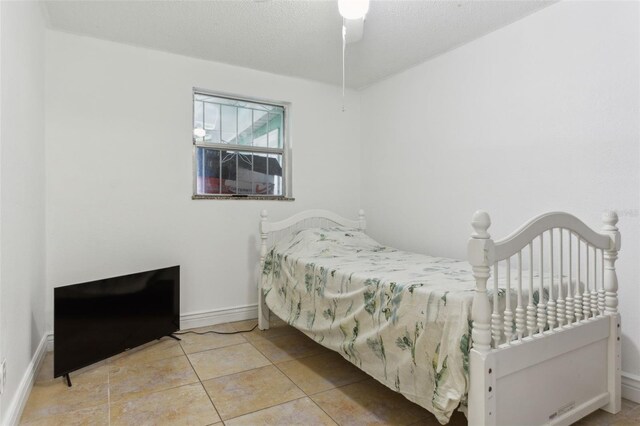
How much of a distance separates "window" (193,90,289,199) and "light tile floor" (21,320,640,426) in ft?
4.47

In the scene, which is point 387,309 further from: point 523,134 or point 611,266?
point 523,134

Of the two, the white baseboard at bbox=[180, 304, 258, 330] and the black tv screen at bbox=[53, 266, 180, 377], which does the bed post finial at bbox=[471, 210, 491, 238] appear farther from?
the white baseboard at bbox=[180, 304, 258, 330]

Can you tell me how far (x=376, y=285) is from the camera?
1819 millimetres

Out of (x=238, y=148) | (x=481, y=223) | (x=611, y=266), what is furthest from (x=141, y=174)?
(x=611, y=266)

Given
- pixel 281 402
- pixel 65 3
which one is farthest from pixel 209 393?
pixel 65 3

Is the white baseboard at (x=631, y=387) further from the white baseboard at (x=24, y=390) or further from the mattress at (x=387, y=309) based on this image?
the white baseboard at (x=24, y=390)

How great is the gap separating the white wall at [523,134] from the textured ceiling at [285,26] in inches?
9.3

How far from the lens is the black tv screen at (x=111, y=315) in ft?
6.80

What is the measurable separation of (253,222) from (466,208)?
180 cm

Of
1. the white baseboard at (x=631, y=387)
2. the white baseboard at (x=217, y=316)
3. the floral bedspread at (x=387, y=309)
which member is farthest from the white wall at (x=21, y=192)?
the white baseboard at (x=631, y=387)

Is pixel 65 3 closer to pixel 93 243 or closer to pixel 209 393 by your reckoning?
pixel 93 243

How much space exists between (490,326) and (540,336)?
12.6 inches

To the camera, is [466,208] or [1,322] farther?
[466,208]

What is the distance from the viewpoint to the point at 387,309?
172cm
